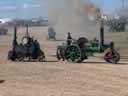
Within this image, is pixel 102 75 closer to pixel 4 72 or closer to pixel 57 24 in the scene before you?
pixel 4 72

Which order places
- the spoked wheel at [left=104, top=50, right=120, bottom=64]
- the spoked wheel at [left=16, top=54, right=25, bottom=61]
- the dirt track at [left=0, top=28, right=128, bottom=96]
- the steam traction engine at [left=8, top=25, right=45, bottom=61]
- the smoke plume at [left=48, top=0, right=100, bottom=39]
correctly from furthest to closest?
the smoke plume at [left=48, top=0, right=100, bottom=39] < the spoked wheel at [left=16, top=54, right=25, bottom=61] < the steam traction engine at [left=8, top=25, right=45, bottom=61] < the spoked wheel at [left=104, top=50, right=120, bottom=64] < the dirt track at [left=0, top=28, right=128, bottom=96]

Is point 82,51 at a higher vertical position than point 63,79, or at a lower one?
higher

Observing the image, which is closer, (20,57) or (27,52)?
(27,52)

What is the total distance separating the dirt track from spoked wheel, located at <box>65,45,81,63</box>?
83 cm

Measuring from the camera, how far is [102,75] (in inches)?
758

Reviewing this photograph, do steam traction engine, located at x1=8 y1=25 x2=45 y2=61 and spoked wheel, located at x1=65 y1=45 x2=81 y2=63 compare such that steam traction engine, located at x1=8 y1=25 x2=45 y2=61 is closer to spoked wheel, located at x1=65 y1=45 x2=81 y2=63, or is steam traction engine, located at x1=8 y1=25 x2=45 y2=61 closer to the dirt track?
the dirt track

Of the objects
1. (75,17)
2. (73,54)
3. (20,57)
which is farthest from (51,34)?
(73,54)

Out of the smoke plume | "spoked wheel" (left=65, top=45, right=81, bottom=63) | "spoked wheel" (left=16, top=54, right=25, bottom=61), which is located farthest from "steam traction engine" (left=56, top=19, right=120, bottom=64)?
the smoke plume

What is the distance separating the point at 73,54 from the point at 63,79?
630 centimetres

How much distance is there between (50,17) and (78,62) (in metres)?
26.1

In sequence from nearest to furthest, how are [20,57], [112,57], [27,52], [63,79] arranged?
1. [63,79]
2. [112,57]
3. [27,52]
4. [20,57]

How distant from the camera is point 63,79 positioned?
59.5 feet

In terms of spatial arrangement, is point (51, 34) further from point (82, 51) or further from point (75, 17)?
point (82, 51)

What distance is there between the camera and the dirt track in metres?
15.5
